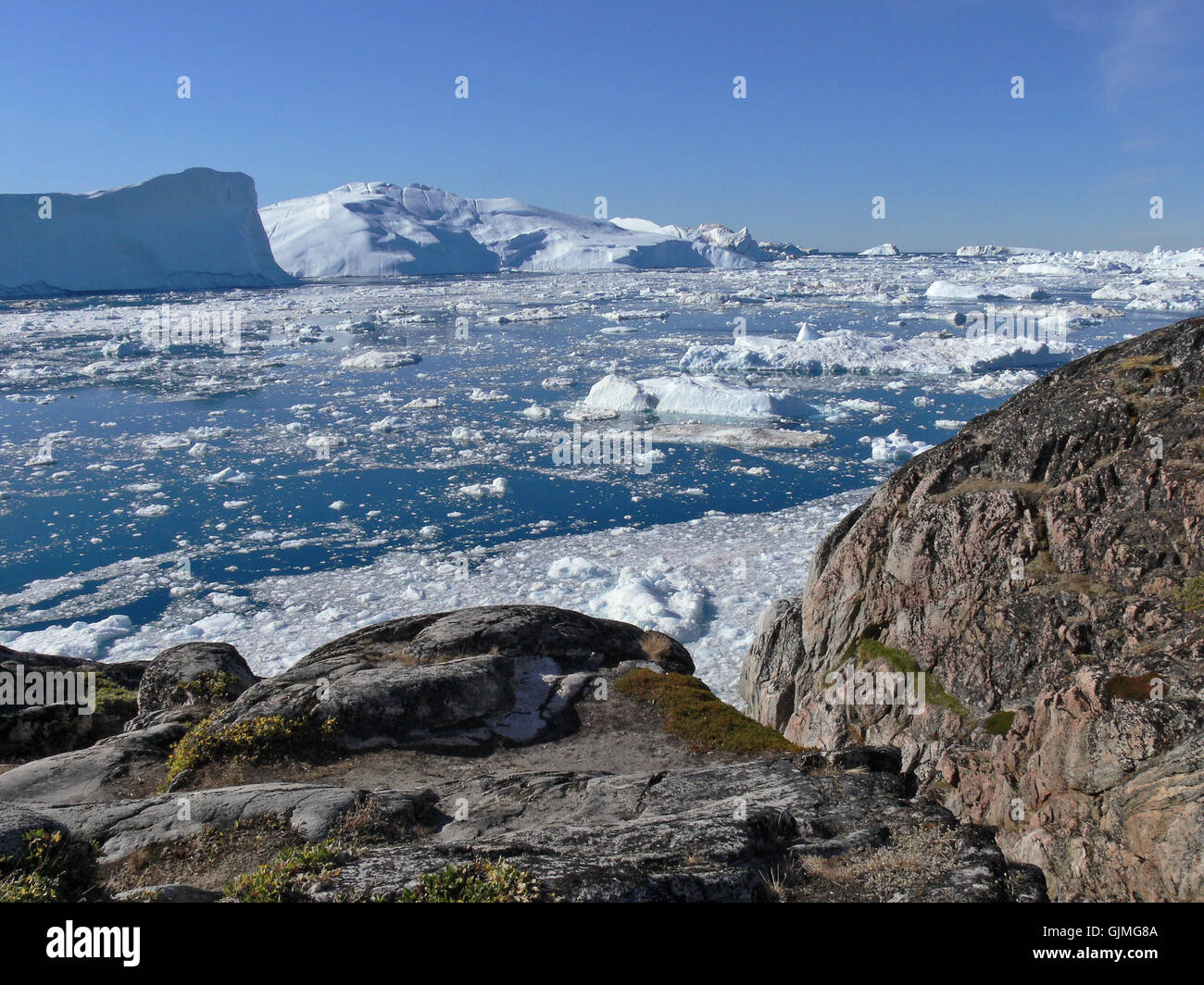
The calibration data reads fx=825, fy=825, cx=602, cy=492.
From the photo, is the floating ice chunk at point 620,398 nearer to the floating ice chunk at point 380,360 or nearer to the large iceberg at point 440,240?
the floating ice chunk at point 380,360

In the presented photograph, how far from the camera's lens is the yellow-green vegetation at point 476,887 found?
5242mm

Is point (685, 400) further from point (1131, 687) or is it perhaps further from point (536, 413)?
point (1131, 687)

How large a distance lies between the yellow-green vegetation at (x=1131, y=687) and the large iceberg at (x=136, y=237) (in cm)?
9553

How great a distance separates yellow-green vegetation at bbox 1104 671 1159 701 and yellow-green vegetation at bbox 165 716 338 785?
835 centimetres

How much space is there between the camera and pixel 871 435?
3338 cm

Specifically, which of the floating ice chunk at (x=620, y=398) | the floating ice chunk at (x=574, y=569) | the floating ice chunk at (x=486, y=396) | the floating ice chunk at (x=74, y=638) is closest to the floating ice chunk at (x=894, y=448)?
the floating ice chunk at (x=620, y=398)

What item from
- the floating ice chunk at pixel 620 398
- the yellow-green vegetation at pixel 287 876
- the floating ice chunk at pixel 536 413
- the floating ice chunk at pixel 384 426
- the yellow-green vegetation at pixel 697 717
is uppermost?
the floating ice chunk at pixel 620 398

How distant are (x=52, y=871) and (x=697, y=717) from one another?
756cm

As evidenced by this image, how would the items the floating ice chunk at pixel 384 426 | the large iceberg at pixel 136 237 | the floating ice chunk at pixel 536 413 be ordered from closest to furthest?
the floating ice chunk at pixel 384 426 < the floating ice chunk at pixel 536 413 < the large iceberg at pixel 136 237

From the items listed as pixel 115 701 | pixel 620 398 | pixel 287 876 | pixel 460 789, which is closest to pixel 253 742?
pixel 460 789

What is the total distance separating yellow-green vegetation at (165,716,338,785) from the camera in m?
9.51

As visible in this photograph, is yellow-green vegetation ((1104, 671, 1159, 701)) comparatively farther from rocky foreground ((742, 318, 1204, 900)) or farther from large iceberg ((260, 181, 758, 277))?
large iceberg ((260, 181, 758, 277))

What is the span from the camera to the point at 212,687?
1255 centimetres
